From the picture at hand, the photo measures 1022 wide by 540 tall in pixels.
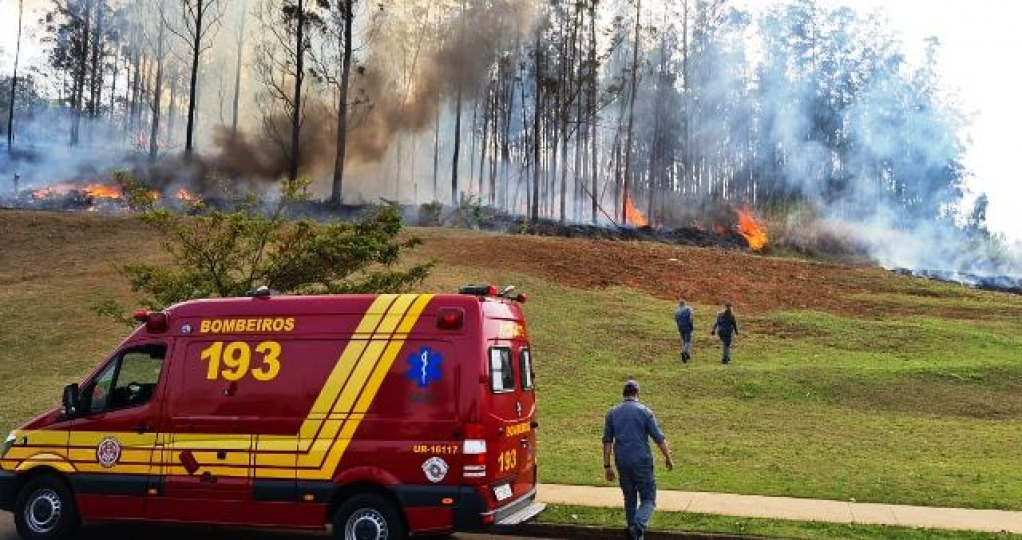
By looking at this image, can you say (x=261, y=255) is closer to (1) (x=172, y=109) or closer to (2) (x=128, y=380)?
(2) (x=128, y=380)

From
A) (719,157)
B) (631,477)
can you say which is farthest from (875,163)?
(631,477)

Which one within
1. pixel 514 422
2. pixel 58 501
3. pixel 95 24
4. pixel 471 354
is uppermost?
pixel 95 24

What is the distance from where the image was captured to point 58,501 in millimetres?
9953

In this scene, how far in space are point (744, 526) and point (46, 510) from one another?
7.52m

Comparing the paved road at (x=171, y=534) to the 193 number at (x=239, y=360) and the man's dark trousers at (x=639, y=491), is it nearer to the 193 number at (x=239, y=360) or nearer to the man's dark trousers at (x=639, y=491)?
the man's dark trousers at (x=639, y=491)

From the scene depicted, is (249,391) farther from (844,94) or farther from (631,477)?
(844,94)

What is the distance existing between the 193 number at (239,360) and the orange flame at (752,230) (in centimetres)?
4995

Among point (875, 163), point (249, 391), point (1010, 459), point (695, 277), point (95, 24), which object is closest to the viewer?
point (249, 391)

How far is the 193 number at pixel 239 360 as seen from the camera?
9.41 metres

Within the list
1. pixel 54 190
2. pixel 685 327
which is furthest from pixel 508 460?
pixel 54 190

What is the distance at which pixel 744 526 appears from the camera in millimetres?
10102

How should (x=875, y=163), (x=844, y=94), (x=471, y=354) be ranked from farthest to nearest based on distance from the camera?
(x=844, y=94)
(x=875, y=163)
(x=471, y=354)

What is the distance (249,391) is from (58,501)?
258 centimetres

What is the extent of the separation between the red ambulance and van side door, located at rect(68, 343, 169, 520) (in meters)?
0.02
